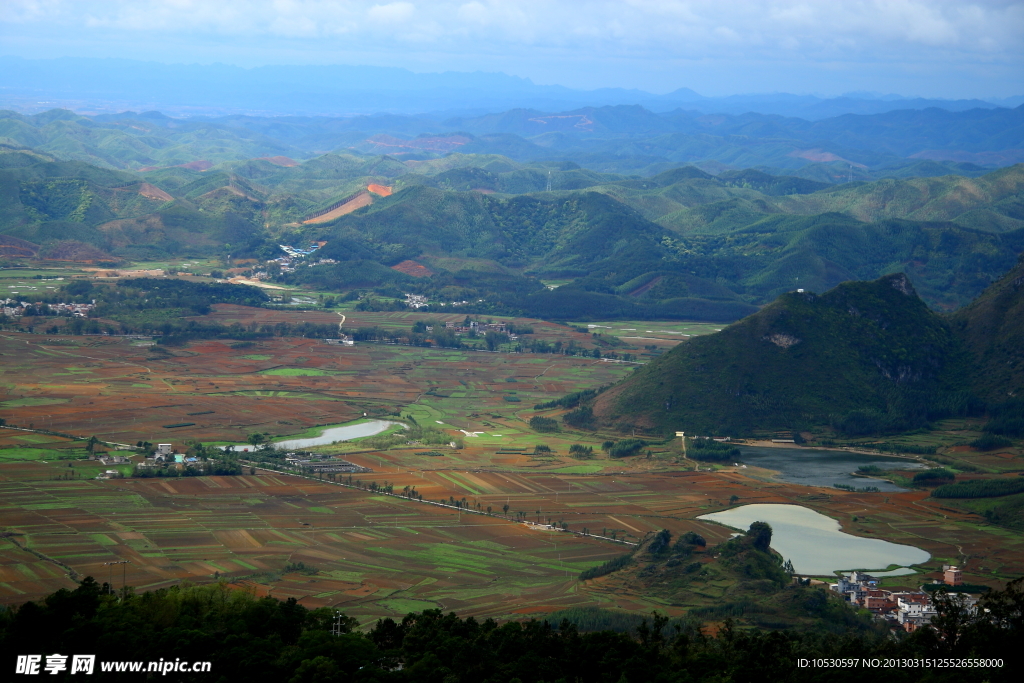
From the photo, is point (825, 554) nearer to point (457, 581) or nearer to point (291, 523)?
point (457, 581)

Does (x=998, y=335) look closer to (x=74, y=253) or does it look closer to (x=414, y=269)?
(x=414, y=269)

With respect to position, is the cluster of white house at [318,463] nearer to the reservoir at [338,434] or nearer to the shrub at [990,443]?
the reservoir at [338,434]

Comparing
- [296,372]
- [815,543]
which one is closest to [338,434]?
[296,372]

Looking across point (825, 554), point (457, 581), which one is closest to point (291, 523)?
point (457, 581)

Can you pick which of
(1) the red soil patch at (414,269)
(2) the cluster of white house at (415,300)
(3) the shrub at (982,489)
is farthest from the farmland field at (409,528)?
(1) the red soil patch at (414,269)

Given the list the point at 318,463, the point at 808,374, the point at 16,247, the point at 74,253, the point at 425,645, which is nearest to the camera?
the point at 425,645

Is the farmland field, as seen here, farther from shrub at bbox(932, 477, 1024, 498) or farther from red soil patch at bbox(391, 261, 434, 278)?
red soil patch at bbox(391, 261, 434, 278)

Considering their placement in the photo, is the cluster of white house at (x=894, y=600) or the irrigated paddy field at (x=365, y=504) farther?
the irrigated paddy field at (x=365, y=504)
